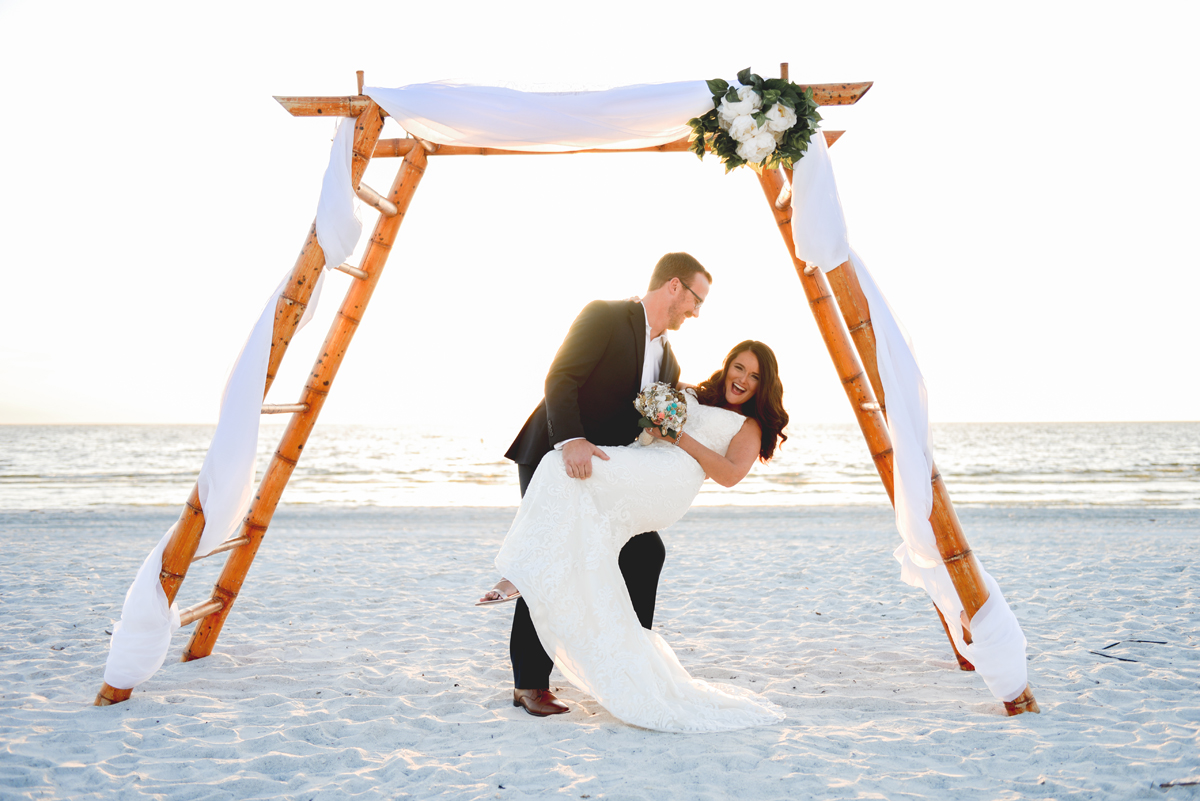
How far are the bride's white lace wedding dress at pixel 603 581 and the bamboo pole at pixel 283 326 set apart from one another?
4.73 ft

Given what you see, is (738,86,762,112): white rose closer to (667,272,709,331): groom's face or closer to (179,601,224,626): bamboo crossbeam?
(667,272,709,331): groom's face

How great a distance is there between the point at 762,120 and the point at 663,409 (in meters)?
1.38

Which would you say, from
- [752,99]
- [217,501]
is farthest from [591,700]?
[752,99]

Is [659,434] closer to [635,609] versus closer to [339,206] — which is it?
[635,609]

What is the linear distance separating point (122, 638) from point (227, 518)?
2.18 ft

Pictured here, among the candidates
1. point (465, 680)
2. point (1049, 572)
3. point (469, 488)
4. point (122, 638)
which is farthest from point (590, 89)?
point (469, 488)

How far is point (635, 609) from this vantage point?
329 cm

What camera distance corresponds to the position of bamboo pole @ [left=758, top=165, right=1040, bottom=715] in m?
3.02

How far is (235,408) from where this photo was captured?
310 cm

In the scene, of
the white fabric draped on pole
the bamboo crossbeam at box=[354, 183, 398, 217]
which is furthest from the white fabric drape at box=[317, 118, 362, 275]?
the bamboo crossbeam at box=[354, 183, 398, 217]

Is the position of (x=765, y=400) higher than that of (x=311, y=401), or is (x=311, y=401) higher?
(x=765, y=400)

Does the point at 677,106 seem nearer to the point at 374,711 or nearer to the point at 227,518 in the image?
the point at 227,518

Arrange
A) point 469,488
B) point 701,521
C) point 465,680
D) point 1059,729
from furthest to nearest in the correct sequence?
point 469,488 < point 701,521 < point 465,680 < point 1059,729

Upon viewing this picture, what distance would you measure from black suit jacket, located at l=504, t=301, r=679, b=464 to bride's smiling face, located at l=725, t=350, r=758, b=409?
0.45 meters
